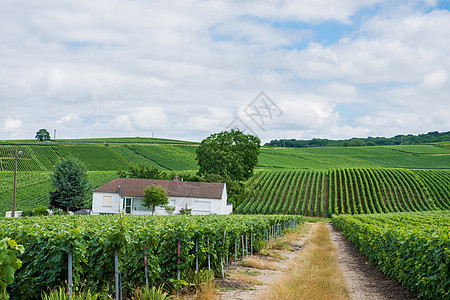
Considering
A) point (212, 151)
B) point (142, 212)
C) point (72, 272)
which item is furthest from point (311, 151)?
point (72, 272)

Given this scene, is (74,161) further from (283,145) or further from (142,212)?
(283,145)

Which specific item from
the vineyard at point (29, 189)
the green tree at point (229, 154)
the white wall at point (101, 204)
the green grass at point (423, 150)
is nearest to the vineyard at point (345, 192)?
the green tree at point (229, 154)

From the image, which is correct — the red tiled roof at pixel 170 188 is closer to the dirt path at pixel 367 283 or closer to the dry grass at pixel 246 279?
the dirt path at pixel 367 283

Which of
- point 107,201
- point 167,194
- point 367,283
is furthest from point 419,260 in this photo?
point 107,201

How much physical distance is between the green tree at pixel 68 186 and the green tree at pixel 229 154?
64.7 feet

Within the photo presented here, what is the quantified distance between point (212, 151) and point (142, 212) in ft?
59.1

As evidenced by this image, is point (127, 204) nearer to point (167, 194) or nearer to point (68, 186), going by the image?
point (167, 194)

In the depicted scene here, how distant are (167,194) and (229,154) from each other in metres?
16.3

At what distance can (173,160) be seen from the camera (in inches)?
3684

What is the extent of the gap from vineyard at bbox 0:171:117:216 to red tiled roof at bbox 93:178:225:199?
195 inches

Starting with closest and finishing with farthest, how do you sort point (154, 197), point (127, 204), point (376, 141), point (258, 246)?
1. point (258, 246)
2. point (154, 197)
3. point (127, 204)
4. point (376, 141)

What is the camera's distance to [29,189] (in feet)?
184

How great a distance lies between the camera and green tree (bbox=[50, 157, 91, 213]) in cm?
4381

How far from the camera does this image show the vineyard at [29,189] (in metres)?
49.2
